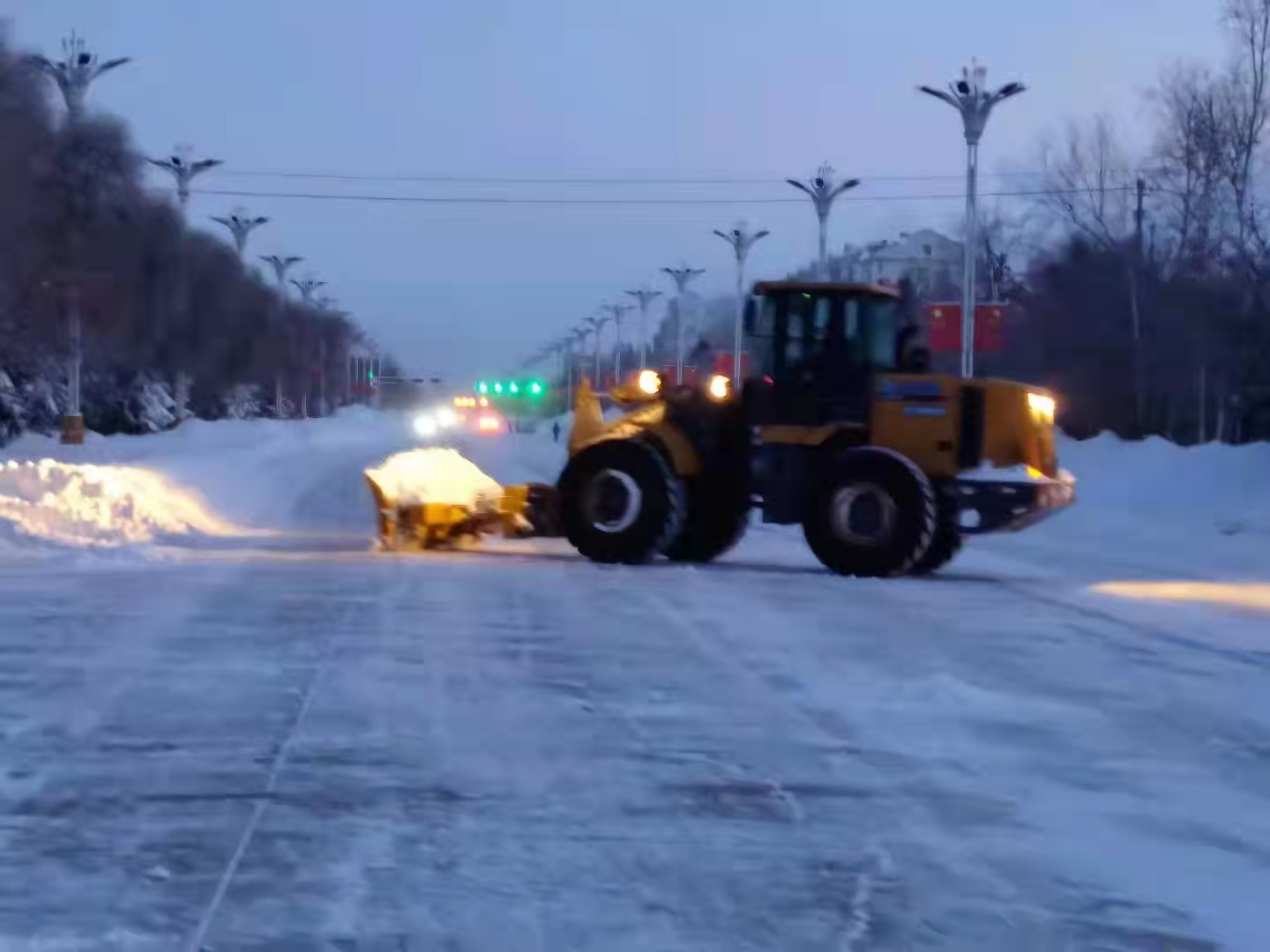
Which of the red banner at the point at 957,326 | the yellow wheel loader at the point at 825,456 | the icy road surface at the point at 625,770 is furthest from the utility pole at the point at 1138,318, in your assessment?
the icy road surface at the point at 625,770

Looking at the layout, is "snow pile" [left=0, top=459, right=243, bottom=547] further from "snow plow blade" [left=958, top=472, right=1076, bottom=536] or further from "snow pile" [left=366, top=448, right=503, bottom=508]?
"snow plow blade" [left=958, top=472, right=1076, bottom=536]

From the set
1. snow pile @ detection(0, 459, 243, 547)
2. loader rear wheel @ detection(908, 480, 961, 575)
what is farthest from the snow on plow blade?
loader rear wheel @ detection(908, 480, 961, 575)

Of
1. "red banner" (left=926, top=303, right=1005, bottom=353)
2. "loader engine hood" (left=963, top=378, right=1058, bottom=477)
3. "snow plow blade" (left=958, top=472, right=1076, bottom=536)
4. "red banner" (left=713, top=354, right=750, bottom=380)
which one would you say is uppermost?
"red banner" (left=926, top=303, right=1005, bottom=353)

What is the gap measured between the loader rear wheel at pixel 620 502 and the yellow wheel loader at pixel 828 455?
1 cm

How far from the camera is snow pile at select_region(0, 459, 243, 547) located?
892 inches

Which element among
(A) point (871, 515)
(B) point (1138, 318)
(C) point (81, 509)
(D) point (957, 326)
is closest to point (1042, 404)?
(A) point (871, 515)

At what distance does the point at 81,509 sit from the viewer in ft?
77.6

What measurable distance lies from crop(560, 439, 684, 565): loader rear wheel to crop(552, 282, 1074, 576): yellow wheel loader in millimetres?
14

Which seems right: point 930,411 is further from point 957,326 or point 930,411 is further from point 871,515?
point 957,326

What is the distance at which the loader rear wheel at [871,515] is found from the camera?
19906 mm

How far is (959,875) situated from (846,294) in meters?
13.9

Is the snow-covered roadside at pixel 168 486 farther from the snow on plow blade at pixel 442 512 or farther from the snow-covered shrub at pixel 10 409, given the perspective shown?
the snow on plow blade at pixel 442 512

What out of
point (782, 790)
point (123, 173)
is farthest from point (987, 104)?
point (782, 790)

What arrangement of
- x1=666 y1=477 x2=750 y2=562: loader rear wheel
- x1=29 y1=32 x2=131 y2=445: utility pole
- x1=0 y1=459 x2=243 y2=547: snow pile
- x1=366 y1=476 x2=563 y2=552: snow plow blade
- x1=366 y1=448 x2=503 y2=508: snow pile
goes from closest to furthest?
x1=666 y1=477 x2=750 y2=562: loader rear wheel
x1=0 y1=459 x2=243 y2=547: snow pile
x1=366 y1=476 x2=563 y2=552: snow plow blade
x1=366 y1=448 x2=503 y2=508: snow pile
x1=29 y1=32 x2=131 y2=445: utility pole
